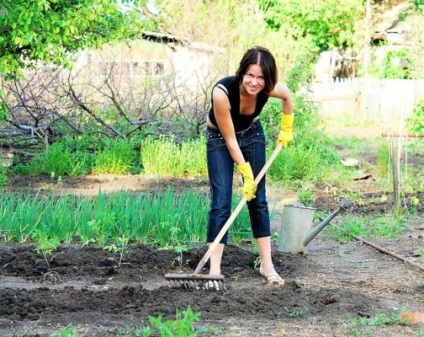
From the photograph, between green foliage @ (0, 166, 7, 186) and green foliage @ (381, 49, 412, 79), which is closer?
A: green foliage @ (0, 166, 7, 186)

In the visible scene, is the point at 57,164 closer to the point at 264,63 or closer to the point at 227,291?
the point at 227,291

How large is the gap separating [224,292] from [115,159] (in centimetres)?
552

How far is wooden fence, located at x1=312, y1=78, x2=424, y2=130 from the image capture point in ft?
67.1

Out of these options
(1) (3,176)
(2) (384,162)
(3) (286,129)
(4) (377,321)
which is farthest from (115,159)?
(4) (377,321)

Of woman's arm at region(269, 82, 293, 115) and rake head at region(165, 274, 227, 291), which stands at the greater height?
woman's arm at region(269, 82, 293, 115)

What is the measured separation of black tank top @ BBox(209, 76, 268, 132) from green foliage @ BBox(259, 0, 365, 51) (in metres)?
17.8

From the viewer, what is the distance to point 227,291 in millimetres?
4395

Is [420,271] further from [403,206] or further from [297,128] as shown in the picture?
[297,128]

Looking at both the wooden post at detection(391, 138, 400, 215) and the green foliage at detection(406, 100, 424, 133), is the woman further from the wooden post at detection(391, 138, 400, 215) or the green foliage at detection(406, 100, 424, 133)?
the green foliage at detection(406, 100, 424, 133)

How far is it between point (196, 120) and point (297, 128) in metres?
1.40

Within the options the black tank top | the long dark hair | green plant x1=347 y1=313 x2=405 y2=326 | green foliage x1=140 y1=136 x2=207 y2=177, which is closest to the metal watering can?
the black tank top

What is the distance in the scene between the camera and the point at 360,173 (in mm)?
10203

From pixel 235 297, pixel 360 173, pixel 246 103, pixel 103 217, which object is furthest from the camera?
pixel 360 173

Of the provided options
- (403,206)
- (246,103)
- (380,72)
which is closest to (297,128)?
(403,206)
